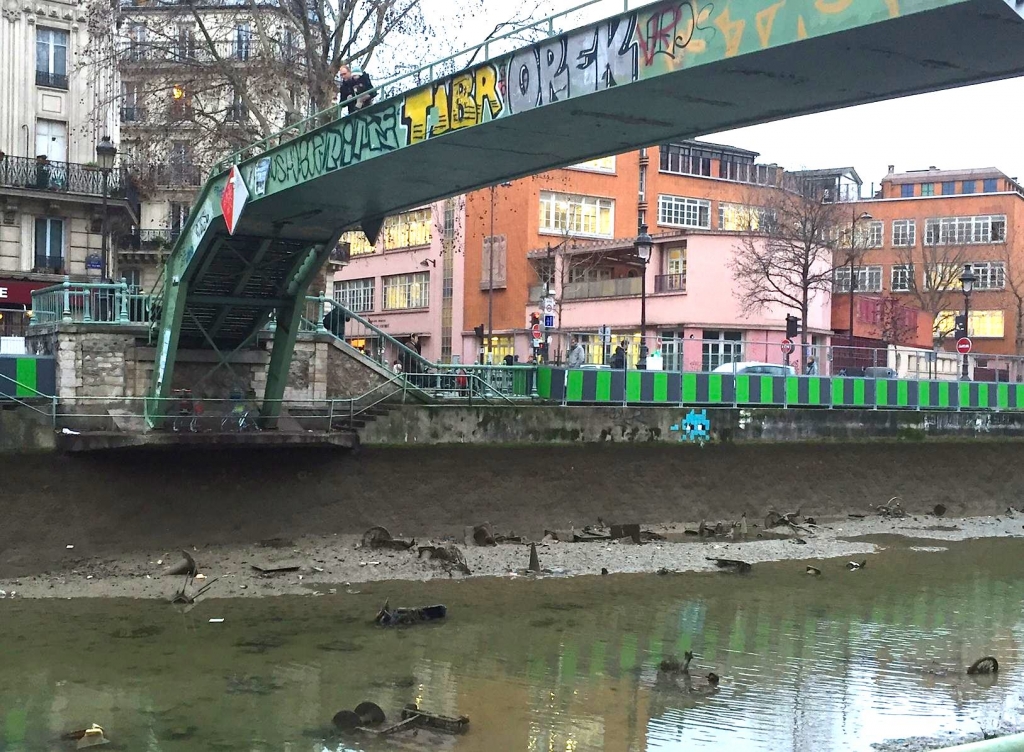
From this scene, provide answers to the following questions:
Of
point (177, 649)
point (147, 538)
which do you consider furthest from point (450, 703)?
point (147, 538)

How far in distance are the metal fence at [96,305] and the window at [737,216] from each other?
34551 mm

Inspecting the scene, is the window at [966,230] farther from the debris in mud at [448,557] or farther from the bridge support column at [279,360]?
the bridge support column at [279,360]

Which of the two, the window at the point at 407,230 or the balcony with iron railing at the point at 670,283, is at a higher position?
the window at the point at 407,230

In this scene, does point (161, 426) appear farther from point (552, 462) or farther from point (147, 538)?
point (552, 462)

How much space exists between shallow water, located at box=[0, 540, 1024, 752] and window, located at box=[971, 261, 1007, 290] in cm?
4438

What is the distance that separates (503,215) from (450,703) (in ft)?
119

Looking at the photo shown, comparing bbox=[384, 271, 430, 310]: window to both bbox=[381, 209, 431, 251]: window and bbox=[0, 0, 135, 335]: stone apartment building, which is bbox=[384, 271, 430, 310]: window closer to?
bbox=[381, 209, 431, 251]: window

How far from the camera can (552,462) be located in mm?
22828

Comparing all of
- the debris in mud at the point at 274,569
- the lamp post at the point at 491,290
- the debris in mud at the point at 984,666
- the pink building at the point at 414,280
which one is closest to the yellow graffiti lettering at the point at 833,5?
the debris in mud at the point at 984,666

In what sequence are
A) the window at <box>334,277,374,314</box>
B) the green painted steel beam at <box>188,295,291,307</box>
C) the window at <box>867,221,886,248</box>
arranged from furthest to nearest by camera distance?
the window at <box>867,221,886,248</box> < the window at <box>334,277,374,314</box> < the green painted steel beam at <box>188,295,291,307</box>

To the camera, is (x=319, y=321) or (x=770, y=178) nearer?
(x=319, y=321)

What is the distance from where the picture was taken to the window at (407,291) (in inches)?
2005

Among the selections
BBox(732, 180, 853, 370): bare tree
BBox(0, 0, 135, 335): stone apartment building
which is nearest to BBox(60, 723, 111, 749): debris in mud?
BBox(0, 0, 135, 335): stone apartment building

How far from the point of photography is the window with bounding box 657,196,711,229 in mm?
53094
